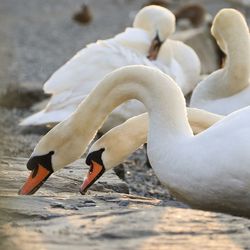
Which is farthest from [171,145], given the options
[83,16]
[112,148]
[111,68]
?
[83,16]

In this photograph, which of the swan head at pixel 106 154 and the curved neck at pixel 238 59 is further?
the curved neck at pixel 238 59

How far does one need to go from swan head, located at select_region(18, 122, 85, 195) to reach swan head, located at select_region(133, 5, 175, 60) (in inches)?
177

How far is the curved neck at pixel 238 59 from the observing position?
8.44 metres

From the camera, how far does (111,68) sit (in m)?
9.04

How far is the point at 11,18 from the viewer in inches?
898

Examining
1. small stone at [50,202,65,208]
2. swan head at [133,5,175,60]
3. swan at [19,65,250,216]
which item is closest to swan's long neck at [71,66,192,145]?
swan at [19,65,250,216]

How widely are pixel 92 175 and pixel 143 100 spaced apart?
0.51m

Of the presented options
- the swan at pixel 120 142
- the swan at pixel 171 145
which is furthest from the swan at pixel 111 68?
the swan at pixel 171 145

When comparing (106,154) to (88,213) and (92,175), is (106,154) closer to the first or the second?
(92,175)

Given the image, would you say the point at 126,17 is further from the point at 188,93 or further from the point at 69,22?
the point at 188,93

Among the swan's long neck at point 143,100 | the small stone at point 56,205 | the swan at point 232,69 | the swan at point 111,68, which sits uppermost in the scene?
the swan's long neck at point 143,100

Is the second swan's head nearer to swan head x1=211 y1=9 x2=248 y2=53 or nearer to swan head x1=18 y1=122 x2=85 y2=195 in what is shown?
swan head x1=18 y1=122 x2=85 y2=195

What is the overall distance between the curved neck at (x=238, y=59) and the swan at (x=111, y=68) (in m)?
0.79

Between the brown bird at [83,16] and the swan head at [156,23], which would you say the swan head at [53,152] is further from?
the brown bird at [83,16]
